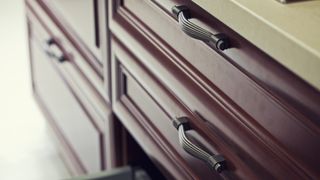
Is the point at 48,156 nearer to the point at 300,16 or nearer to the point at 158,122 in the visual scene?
the point at 158,122

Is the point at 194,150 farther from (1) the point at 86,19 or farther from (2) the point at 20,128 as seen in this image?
(2) the point at 20,128

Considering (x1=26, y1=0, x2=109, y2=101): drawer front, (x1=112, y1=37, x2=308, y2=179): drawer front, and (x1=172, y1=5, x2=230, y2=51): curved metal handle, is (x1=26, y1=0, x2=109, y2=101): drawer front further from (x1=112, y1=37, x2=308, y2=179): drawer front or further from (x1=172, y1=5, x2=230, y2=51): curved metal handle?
(x1=172, y1=5, x2=230, y2=51): curved metal handle

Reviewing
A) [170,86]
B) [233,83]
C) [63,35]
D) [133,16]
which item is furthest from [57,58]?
[233,83]

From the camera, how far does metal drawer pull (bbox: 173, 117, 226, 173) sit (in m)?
0.66

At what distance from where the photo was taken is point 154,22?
0.78 m

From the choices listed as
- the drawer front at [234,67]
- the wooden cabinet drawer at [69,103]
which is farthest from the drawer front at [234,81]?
the wooden cabinet drawer at [69,103]

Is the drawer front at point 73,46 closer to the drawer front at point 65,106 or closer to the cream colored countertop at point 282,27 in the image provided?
the drawer front at point 65,106

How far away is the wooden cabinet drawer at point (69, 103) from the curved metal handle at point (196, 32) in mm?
371

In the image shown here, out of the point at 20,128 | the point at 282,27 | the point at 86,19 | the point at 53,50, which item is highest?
the point at 20,128

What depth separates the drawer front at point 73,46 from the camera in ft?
3.32

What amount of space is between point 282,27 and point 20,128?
1.30 m

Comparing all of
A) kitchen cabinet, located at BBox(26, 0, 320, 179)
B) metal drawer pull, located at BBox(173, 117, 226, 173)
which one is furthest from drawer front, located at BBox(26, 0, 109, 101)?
metal drawer pull, located at BBox(173, 117, 226, 173)

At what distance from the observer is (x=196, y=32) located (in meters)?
0.64

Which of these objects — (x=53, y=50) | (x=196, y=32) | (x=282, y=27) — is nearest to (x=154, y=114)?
(x=196, y=32)
